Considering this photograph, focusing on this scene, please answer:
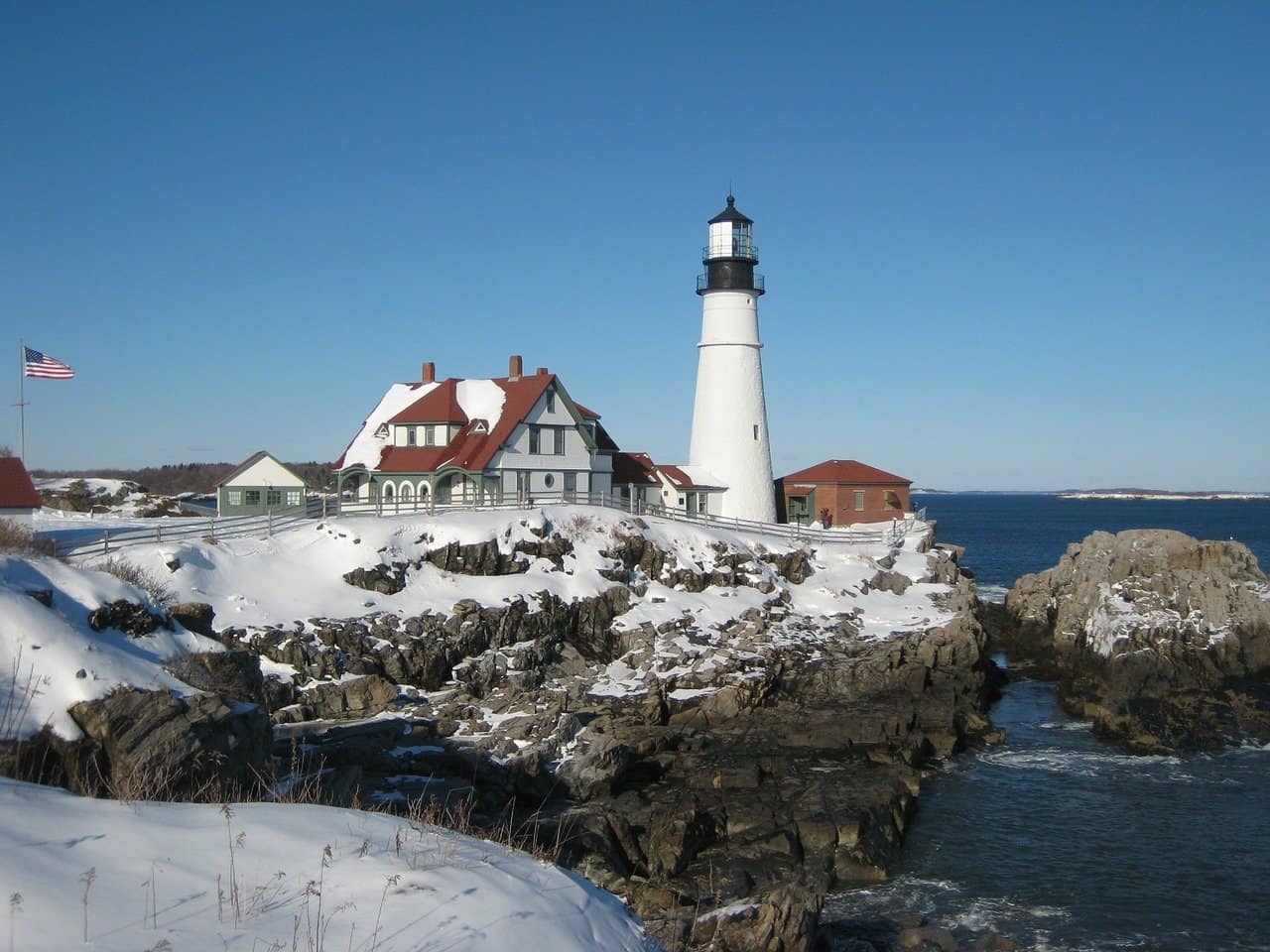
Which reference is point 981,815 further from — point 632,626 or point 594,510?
point 594,510

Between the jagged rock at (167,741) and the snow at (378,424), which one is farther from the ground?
the snow at (378,424)

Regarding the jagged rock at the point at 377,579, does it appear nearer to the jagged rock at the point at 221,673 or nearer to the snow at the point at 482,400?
the snow at the point at 482,400

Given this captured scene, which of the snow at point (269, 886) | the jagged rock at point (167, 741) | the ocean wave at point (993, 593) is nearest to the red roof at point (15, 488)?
the jagged rock at point (167, 741)

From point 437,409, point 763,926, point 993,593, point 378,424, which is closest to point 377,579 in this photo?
point 437,409

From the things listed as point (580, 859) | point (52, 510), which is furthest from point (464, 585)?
point (52, 510)

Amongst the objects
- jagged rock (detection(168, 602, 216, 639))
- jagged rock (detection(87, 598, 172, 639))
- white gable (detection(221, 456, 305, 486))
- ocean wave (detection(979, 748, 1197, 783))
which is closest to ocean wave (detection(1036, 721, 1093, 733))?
ocean wave (detection(979, 748, 1197, 783))

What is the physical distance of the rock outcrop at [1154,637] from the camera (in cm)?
2805

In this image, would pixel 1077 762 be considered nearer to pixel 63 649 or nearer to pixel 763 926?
pixel 763 926

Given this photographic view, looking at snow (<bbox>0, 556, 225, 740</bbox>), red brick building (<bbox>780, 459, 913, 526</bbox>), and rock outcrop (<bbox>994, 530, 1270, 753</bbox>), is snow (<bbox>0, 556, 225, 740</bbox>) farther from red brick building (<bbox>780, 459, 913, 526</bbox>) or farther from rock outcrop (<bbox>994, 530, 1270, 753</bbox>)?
red brick building (<bbox>780, 459, 913, 526</bbox>)

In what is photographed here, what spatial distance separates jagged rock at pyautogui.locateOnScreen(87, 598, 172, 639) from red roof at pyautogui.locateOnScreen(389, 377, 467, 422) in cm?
2939

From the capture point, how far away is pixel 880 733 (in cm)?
2523

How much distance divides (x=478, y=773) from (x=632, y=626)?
12.0 meters

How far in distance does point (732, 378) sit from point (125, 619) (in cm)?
3437

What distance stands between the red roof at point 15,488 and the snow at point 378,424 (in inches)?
624
